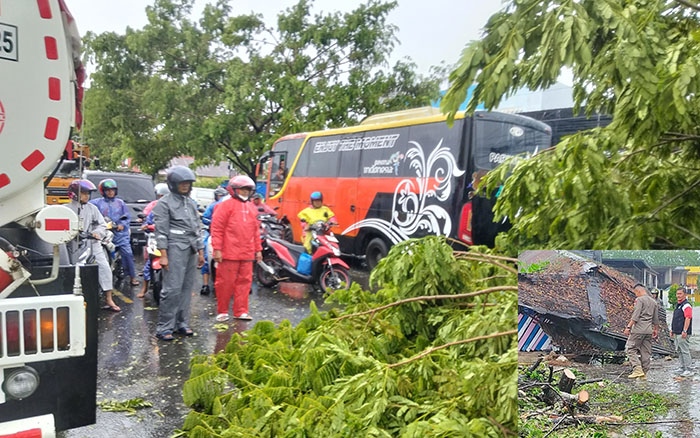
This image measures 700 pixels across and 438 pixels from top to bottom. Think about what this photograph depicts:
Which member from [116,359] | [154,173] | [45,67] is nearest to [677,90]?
[45,67]

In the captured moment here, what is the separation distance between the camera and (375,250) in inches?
484

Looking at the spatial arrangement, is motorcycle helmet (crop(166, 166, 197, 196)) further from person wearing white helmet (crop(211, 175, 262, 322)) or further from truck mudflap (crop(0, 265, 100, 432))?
truck mudflap (crop(0, 265, 100, 432))

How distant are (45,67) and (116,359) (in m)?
3.63

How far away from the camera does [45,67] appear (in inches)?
111

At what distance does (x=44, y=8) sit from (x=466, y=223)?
847 cm

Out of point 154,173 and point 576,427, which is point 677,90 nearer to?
point 576,427

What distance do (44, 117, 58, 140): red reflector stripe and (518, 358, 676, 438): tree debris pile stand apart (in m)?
2.42

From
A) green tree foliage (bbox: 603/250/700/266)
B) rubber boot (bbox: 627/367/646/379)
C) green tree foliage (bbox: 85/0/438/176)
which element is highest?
green tree foliage (bbox: 85/0/438/176)

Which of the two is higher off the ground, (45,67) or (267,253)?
(45,67)

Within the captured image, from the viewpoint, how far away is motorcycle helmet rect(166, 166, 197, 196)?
20.4 feet

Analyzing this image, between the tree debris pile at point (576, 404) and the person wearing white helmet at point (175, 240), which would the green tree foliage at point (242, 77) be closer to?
the person wearing white helmet at point (175, 240)

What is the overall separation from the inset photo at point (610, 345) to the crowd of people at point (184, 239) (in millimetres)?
4154

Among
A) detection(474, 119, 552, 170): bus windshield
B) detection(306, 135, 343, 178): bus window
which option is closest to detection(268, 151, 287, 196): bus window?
detection(306, 135, 343, 178): bus window

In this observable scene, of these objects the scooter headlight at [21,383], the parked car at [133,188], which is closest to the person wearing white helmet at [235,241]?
the scooter headlight at [21,383]
